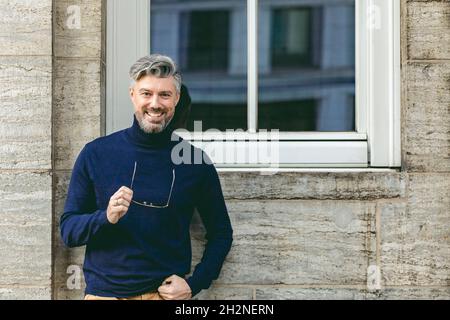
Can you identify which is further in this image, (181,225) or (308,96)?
(308,96)

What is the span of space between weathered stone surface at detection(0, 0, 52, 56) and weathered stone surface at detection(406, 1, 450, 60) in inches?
92.9

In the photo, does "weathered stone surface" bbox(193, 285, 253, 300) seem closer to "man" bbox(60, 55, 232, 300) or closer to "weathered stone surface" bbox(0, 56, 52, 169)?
"man" bbox(60, 55, 232, 300)

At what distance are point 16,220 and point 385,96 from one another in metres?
2.56

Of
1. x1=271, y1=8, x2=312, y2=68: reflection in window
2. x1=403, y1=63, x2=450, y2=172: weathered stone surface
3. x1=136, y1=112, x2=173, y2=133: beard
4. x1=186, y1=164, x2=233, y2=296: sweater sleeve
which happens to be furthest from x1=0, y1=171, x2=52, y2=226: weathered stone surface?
x1=403, y1=63, x2=450, y2=172: weathered stone surface

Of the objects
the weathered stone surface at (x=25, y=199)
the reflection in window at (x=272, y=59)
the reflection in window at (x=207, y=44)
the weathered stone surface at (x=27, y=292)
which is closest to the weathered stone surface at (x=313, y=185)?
the reflection in window at (x=272, y=59)

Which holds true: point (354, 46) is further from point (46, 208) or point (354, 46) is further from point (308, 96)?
point (46, 208)

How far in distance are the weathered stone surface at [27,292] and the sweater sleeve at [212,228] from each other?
3.16ft

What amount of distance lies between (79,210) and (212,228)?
85 centimetres

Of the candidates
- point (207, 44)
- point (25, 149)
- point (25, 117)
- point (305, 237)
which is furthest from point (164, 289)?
point (207, 44)

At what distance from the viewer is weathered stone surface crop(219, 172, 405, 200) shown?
259 inches

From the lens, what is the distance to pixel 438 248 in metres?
6.56

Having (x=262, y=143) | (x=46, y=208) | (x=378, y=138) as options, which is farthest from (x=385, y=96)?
(x=46, y=208)

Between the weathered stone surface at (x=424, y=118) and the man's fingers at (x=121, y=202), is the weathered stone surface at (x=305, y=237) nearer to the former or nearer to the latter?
the weathered stone surface at (x=424, y=118)

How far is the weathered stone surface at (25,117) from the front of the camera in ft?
21.4
